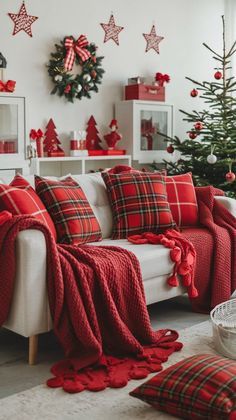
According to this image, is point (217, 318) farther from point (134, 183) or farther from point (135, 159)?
point (135, 159)

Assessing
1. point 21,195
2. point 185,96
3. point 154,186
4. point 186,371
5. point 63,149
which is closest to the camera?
point 186,371

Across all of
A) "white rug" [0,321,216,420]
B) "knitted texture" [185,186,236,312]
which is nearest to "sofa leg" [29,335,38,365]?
"white rug" [0,321,216,420]

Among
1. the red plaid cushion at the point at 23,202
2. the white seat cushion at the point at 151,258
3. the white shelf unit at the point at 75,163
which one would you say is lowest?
the white seat cushion at the point at 151,258

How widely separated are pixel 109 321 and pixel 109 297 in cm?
12

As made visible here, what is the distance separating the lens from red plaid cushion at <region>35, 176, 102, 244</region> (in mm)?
3262

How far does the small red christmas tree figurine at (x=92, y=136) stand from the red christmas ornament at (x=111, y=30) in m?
0.80

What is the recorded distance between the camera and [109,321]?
9.28ft

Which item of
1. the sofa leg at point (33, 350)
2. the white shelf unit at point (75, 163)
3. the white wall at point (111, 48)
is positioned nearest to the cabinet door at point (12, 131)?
the white shelf unit at point (75, 163)

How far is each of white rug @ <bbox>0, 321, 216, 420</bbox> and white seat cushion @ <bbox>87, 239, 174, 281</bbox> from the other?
2.50 ft

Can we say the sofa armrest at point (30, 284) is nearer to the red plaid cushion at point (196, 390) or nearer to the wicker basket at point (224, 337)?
the red plaid cushion at point (196, 390)

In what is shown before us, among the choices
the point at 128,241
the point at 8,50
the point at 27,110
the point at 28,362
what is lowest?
the point at 28,362

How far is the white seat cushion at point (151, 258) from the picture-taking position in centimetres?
316

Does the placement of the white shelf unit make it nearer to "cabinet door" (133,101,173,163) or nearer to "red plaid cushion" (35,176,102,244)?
"cabinet door" (133,101,173,163)

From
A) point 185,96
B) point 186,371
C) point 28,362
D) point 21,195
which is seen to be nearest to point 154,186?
point 21,195
